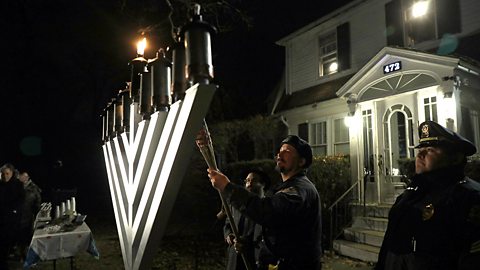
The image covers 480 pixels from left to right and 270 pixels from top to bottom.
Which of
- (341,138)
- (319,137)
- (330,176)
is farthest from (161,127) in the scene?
(319,137)

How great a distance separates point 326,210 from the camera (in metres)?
8.71

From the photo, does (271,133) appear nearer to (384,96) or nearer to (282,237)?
(384,96)

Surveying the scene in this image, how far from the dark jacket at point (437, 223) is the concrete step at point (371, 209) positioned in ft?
19.5

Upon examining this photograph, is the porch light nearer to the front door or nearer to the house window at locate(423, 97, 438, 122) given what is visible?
the house window at locate(423, 97, 438, 122)

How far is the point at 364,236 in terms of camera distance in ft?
25.5

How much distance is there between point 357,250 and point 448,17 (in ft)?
22.8

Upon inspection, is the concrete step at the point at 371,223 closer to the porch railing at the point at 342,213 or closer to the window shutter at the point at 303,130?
the porch railing at the point at 342,213

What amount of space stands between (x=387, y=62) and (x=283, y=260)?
7736 millimetres

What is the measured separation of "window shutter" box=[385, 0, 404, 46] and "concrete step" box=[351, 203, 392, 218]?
5.21 meters

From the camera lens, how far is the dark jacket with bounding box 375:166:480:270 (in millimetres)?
2264

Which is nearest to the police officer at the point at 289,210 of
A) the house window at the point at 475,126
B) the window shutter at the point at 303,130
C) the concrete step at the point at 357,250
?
the concrete step at the point at 357,250

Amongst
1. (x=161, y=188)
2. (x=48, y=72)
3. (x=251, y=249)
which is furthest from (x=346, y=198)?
(x=48, y=72)

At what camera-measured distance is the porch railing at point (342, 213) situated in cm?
863

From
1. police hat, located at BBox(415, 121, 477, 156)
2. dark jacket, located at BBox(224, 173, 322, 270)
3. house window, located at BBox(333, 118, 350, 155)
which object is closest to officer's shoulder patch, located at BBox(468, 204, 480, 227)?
police hat, located at BBox(415, 121, 477, 156)
